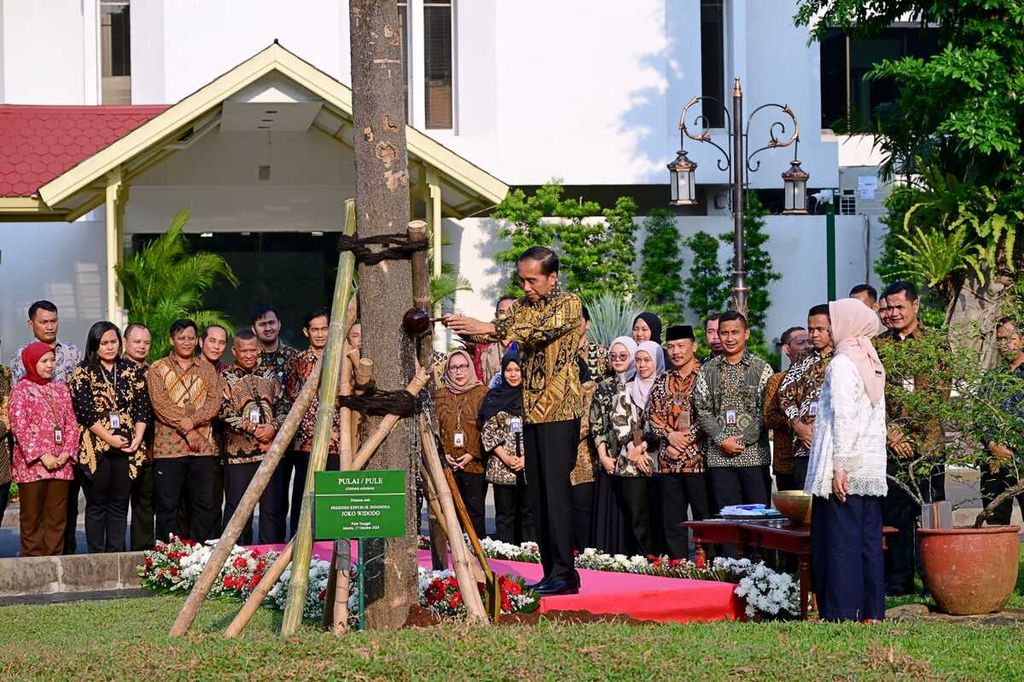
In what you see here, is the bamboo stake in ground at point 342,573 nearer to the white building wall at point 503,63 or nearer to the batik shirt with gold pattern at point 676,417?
the batik shirt with gold pattern at point 676,417

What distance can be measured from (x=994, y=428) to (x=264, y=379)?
664cm

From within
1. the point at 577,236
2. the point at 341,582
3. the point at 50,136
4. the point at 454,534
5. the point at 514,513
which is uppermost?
the point at 50,136

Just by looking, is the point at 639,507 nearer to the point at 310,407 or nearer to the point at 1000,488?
the point at 1000,488

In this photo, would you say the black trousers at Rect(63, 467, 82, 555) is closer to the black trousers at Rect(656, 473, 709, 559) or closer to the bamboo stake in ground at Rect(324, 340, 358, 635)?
the black trousers at Rect(656, 473, 709, 559)

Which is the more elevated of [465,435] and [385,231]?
[385,231]

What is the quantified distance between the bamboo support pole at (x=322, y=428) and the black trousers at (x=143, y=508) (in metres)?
5.82

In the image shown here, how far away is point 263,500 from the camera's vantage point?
13781 millimetres

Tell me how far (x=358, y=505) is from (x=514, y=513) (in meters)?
5.98

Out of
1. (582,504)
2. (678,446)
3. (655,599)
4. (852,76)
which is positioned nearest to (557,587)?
(582,504)

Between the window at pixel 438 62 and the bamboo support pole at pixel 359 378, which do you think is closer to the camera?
the bamboo support pole at pixel 359 378

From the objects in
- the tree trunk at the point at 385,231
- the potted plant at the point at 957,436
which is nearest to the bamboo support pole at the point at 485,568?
the tree trunk at the point at 385,231

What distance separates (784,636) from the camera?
24.9 feet

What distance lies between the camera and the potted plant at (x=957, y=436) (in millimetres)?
9508

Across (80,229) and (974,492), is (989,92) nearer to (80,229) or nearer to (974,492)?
(974,492)
